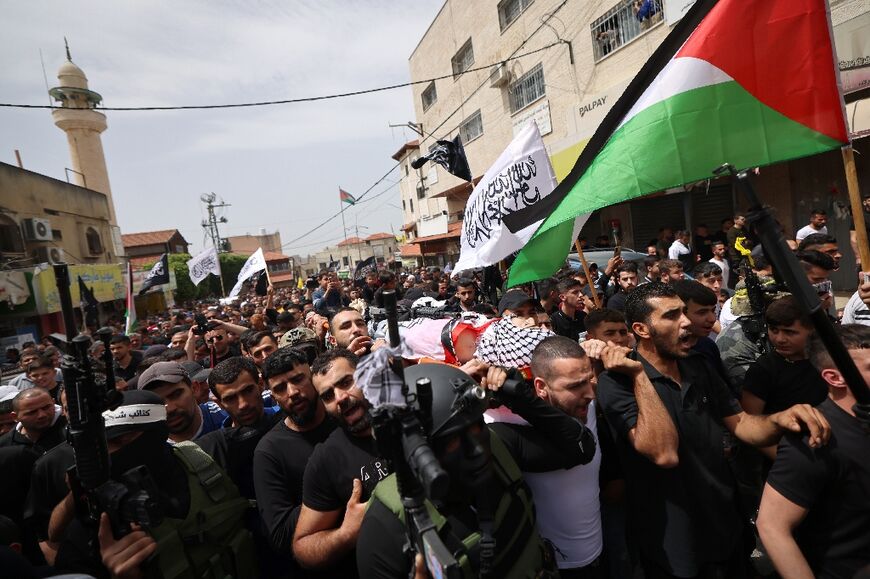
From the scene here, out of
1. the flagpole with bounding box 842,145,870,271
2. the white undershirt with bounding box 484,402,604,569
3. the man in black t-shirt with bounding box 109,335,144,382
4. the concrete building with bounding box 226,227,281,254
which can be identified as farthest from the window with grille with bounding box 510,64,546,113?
the concrete building with bounding box 226,227,281,254

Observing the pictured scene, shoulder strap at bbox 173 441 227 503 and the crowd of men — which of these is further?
shoulder strap at bbox 173 441 227 503

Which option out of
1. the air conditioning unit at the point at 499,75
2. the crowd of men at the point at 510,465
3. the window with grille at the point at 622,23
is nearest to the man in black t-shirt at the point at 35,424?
the crowd of men at the point at 510,465

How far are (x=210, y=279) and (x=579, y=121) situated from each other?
139 feet

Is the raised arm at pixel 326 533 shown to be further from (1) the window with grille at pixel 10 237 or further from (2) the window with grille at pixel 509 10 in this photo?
(1) the window with grille at pixel 10 237

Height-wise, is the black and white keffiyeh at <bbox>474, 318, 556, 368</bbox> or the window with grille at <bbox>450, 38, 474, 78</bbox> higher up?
the window with grille at <bbox>450, 38, 474, 78</bbox>

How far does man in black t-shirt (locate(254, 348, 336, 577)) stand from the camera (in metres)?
2.20

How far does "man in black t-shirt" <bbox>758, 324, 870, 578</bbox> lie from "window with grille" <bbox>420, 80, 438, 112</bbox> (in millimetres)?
26037

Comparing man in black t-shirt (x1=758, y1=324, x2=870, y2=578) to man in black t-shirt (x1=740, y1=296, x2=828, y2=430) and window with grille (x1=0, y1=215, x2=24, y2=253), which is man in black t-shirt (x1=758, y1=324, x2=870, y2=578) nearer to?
man in black t-shirt (x1=740, y1=296, x2=828, y2=430)

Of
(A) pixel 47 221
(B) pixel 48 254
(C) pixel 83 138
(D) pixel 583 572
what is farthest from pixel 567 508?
(C) pixel 83 138

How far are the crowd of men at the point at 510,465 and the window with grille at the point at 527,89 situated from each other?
14097 mm

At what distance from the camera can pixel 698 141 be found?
275 centimetres

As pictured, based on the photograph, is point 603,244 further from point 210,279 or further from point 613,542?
point 210,279

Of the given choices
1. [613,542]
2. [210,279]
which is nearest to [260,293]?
[613,542]

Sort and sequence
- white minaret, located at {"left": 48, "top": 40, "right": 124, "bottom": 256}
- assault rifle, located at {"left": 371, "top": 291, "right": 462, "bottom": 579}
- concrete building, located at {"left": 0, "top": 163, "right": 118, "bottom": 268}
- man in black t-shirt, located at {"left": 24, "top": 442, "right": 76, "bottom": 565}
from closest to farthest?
assault rifle, located at {"left": 371, "top": 291, "right": 462, "bottom": 579}, man in black t-shirt, located at {"left": 24, "top": 442, "right": 76, "bottom": 565}, concrete building, located at {"left": 0, "top": 163, "right": 118, "bottom": 268}, white minaret, located at {"left": 48, "top": 40, "right": 124, "bottom": 256}
